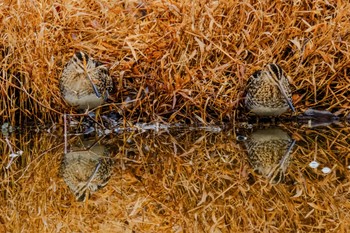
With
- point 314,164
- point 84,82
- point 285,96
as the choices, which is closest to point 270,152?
point 314,164

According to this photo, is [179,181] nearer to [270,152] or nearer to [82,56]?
[270,152]

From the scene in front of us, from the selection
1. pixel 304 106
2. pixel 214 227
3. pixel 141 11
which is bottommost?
pixel 304 106

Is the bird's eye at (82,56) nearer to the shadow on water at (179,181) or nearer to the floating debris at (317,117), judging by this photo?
the shadow on water at (179,181)

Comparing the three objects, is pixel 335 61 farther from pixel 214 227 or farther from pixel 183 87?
pixel 214 227

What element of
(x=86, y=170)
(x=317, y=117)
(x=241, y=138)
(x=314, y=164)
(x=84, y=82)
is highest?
(x=314, y=164)

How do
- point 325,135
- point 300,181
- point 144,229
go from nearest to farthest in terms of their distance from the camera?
point 144,229 → point 300,181 → point 325,135

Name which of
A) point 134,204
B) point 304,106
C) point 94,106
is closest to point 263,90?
point 304,106
